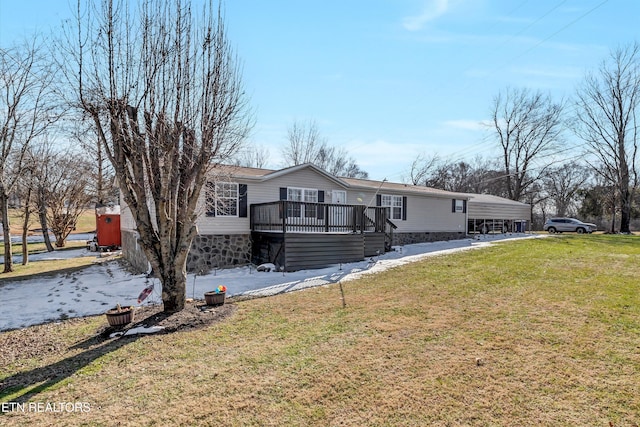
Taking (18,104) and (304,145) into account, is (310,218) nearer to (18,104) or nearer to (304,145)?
(18,104)

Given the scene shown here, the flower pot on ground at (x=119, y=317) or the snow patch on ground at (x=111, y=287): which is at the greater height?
the flower pot on ground at (x=119, y=317)

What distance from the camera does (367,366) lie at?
12.4ft

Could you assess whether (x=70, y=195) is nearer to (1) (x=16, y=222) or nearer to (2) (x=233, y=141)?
(1) (x=16, y=222)

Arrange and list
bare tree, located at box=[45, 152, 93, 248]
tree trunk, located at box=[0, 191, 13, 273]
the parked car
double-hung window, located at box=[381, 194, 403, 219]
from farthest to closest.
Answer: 1. the parked car
2. bare tree, located at box=[45, 152, 93, 248]
3. double-hung window, located at box=[381, 194, 403, 219]
4. tree trunk, located at box=[0, 191, 13, 273]

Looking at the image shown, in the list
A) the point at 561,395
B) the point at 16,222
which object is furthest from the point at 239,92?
the point at 16,222

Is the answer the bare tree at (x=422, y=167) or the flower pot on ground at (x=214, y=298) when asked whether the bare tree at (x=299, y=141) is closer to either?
the bare tree at (x=422, y=167)

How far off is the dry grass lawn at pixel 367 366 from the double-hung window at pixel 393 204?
392 inches

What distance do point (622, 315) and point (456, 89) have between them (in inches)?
502

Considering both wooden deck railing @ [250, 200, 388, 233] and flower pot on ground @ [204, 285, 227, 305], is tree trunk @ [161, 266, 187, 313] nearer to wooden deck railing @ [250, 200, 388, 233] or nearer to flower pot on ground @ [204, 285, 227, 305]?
flower pot on ground @ [204, 285, 227, 305]

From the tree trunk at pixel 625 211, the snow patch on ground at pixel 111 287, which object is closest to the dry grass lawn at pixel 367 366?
the snow patch on ground at pixel 111 287

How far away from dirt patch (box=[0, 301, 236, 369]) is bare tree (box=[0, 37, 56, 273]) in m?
8.38

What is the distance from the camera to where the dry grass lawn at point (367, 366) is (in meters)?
2.93

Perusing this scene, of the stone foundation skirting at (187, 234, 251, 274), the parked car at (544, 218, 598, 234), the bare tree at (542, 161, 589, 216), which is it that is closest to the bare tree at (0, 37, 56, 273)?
the stone foundation skirting at (187, 234, 251, 274)

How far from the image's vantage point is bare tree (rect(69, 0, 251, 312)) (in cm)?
530
